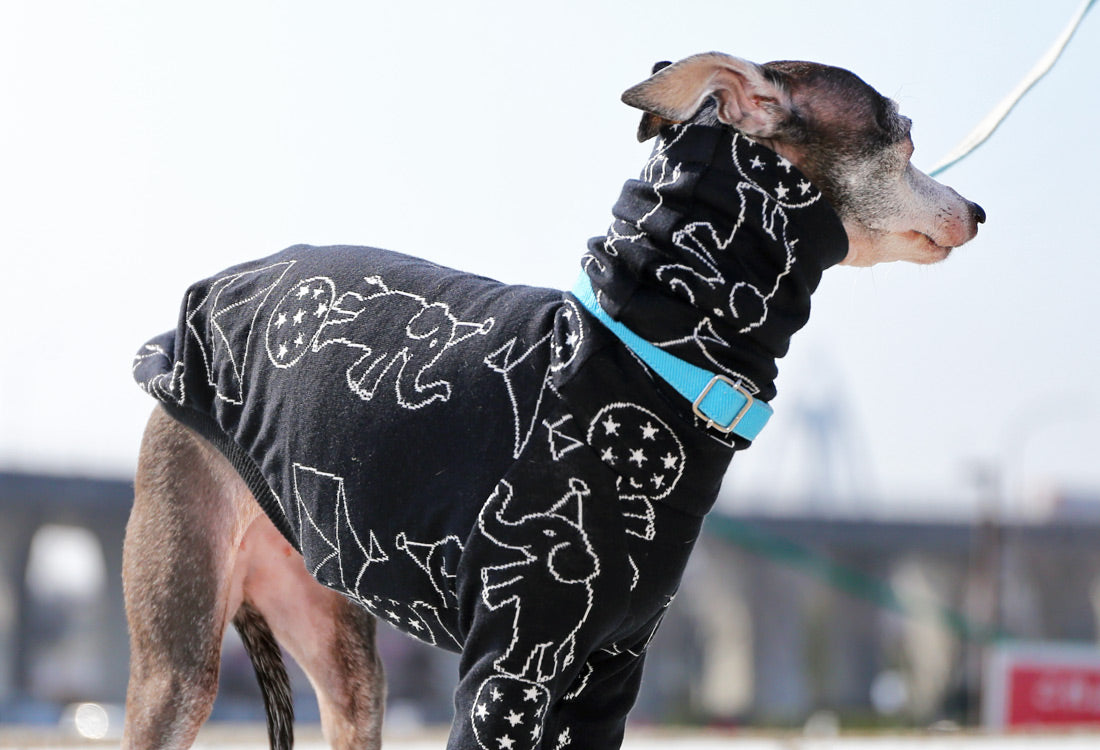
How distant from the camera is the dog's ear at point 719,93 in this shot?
303 centimetres

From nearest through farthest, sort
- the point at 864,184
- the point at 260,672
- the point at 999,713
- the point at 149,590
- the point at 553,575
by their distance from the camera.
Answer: the point at 553,575, the point at 864,184, the point at 149,590, the point at 260,672, the point at 999,713

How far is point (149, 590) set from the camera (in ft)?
12.6

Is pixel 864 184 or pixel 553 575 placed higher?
pixel 864 184

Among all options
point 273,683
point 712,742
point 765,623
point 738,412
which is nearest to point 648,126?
point 738,412

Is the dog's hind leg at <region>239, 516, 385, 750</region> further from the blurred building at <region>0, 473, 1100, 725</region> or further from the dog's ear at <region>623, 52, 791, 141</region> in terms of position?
the blurred building at <region>0, 473, 1100, 725</region>

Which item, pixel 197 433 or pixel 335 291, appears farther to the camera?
pixel 197 433

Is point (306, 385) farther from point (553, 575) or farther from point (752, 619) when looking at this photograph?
point (752, 619)

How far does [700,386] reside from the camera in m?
2.97

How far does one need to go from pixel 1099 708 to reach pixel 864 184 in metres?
14.1

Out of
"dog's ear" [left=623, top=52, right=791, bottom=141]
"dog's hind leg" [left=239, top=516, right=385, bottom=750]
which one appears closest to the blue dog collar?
"dog's ear" [left=623, top=52, right=791, bottom=141]

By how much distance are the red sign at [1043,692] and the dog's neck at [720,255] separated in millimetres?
13661

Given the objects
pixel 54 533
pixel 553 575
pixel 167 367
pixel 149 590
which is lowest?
pixel 54 533

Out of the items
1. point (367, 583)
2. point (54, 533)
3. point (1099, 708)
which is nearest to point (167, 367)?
point (367, 583)

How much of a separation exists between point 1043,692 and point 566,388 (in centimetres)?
1541
